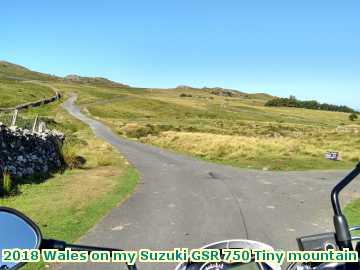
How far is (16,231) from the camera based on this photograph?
7.63ft

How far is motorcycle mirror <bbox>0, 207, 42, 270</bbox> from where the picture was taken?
226 cm

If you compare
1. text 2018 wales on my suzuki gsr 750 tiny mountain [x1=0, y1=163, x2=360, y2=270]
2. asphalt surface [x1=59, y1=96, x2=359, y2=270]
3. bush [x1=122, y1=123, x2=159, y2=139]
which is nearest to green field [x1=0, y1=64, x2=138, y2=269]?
asphalt surface [x1=59, y1=96, x2=359, y2=270]

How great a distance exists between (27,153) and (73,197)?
4.51 m

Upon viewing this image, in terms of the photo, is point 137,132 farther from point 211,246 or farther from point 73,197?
point 211,246

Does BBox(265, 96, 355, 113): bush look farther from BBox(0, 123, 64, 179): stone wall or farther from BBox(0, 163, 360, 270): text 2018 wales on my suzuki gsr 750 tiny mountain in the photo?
BBox(0, 163, 360, 270): text 2018 wales on my suzuki gsr 750 tiny mountain

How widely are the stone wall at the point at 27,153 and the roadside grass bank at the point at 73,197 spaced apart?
62 cm

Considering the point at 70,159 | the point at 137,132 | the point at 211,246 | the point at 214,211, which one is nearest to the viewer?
the point at 211,246

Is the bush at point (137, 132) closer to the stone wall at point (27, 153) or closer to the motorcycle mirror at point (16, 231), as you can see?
the stone wall at point (27, 153)

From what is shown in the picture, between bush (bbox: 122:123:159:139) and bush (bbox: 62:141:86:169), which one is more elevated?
bush (bbox: 62:141:86:169)

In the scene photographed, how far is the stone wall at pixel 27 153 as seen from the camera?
49.9 ft

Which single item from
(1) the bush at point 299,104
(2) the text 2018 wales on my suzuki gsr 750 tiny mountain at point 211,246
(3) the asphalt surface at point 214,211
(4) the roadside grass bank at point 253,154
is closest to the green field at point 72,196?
(3) the asphalt surface at point 214,211

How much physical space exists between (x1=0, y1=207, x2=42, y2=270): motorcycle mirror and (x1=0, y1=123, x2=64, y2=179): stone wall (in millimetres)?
13043

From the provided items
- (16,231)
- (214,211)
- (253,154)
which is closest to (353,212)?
(214,211)

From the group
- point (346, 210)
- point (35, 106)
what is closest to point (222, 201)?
point (346, 210)
